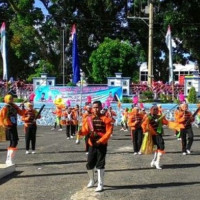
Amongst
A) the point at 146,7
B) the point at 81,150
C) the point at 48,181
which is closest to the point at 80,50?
the point at 146,7

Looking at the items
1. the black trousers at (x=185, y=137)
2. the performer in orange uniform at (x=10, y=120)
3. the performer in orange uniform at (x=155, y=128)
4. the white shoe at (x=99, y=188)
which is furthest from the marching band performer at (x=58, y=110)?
the white shoe at (x=99, y=188)

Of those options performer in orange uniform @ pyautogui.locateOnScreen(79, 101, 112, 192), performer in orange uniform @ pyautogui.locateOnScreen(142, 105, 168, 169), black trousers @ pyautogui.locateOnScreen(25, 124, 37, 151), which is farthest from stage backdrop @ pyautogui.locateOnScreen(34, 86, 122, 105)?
performer in orange uniform @ pyautogui.locateOnScreen(79, 101, 112, 192)

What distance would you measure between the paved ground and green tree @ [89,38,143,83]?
18.0m

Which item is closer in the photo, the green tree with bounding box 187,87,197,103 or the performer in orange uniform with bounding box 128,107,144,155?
the performer in orange uniform with bounding box 128,107,144,155

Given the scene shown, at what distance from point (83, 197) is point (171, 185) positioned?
2.04 meters

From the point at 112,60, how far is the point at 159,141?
21390mm

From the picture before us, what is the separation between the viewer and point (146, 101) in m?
27.3

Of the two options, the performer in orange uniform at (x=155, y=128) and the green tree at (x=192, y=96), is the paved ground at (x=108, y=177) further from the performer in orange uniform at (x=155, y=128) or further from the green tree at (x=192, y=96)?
the green tree at (x=192, y=96)

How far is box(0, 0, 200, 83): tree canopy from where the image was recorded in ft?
109

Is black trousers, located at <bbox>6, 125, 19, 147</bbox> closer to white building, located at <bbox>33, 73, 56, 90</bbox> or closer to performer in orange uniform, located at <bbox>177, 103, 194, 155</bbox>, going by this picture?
performer in orange uniform, located at <bbox>177, 103, 194, 155</bbox>

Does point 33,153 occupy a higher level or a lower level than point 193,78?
lower

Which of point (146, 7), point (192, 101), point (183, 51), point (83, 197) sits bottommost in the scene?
point (83, 197)

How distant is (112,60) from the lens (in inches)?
1297

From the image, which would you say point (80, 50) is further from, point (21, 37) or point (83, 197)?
point (83, 197)
